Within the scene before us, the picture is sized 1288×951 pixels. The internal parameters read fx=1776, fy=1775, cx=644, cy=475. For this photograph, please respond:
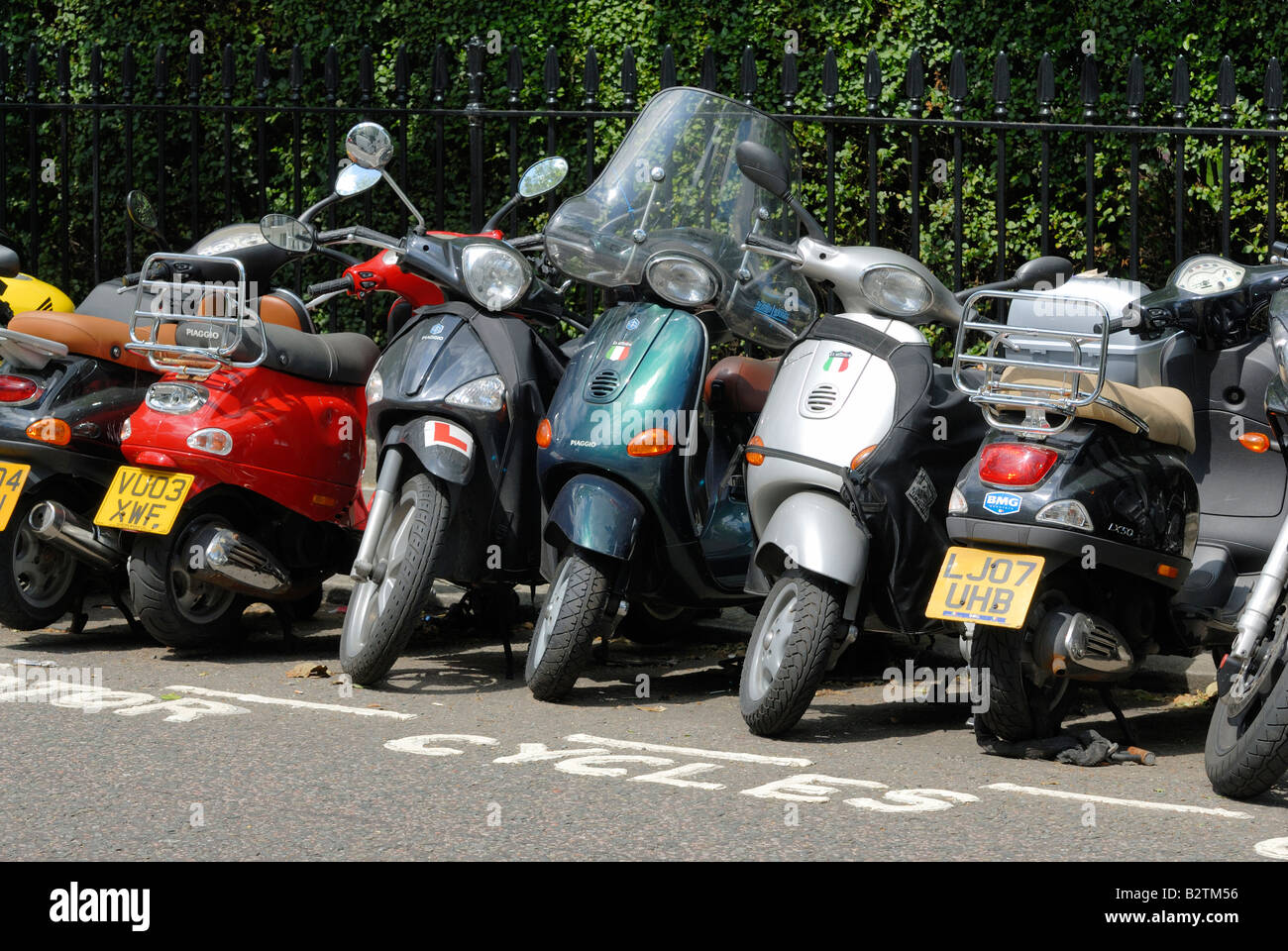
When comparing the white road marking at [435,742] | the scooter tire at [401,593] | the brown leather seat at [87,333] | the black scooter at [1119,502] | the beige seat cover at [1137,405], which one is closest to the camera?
the black scooter at [1119,502]

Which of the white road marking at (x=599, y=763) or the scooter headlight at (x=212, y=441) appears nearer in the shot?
the white road marking at (x=599, y=763)

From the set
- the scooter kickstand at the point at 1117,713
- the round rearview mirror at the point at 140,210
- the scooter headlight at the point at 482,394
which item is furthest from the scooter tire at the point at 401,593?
the scooter kickstand at the point at 1117,713

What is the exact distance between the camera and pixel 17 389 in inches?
267

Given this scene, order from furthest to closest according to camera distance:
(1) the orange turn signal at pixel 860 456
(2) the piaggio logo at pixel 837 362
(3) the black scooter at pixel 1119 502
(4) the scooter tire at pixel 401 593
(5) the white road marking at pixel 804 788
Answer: (4) the scooter tire at pixel 401 593, (2) the piaggio logo at pixel 837 362, (1) the orange turn signal at pixel 860 456, (3) the black scooter at pixel 1119 502, (5) the white road marking at pixel 804 788

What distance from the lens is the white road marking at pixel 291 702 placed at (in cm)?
566

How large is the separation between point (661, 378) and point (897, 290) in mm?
861

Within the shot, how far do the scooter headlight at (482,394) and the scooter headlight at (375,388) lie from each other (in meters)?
0.28

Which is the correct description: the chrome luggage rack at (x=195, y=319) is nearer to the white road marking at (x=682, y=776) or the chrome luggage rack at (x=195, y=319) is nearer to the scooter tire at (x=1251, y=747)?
the white road marking at (x=682, y=776)

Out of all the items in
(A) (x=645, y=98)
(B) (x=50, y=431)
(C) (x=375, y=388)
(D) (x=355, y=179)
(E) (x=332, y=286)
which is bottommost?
(B) (x=50, y=431)

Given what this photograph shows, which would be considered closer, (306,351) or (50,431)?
(50,431)

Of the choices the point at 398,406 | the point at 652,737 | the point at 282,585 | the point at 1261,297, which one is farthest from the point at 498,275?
the point at 1261,297

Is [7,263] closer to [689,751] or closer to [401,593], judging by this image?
[401,593]

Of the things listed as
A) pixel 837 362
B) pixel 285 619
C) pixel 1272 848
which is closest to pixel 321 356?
pixel 285 619

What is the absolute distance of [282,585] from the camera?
659 cm
